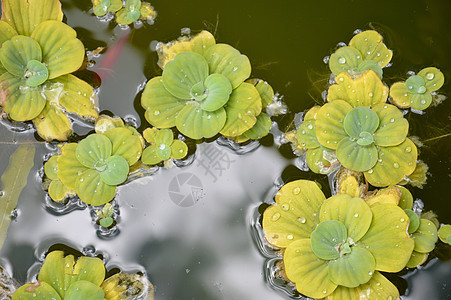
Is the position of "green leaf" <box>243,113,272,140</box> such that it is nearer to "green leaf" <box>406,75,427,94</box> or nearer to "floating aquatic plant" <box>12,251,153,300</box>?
"green leaf" <box>406,75,427,94</box>

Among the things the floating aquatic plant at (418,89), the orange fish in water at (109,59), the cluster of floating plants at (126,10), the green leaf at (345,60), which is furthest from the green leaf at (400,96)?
the orange fish in water at (109,59)

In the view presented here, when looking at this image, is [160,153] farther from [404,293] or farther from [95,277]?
[404,293]

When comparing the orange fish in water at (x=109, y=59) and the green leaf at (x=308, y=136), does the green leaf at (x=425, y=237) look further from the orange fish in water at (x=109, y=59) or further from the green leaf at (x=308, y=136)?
the orange fish in water at (x=109, y=59)

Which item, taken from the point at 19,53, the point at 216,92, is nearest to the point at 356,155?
the point at 216,92

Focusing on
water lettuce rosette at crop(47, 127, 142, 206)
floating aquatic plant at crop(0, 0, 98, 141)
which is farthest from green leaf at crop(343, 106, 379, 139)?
floating aquatic plant at crop(0, 0, 98, 141)

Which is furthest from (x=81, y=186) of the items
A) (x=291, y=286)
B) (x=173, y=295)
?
(x=291, y=286)
